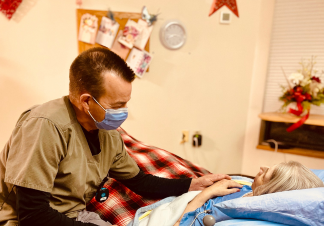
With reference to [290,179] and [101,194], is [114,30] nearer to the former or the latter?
[101,194]

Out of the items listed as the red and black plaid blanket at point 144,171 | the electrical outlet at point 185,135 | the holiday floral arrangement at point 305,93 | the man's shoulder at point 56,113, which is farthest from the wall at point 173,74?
the man's shoulder at point 56,113

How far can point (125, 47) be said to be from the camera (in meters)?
2.41

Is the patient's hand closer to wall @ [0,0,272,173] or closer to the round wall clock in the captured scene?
wall @ [0,0,272,173]

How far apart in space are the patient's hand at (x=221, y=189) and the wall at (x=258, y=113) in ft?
4.99

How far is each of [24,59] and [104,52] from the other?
1.81 m

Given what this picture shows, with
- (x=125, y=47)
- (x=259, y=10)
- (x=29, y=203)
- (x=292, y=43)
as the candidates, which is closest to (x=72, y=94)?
(x=29, y=203)

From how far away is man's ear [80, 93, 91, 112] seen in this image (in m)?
0.94

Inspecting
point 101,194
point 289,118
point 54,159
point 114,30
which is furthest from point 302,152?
point 54,159

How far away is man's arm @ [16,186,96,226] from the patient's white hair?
874 millimetres

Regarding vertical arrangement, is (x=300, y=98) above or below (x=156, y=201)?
above

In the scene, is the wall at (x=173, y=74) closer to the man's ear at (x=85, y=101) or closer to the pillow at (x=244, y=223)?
the man's ear at (x=85, y=101)

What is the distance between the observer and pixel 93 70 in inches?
35.5

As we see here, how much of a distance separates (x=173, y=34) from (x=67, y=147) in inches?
71.8

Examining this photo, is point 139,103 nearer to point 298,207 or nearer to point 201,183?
point 201,183
